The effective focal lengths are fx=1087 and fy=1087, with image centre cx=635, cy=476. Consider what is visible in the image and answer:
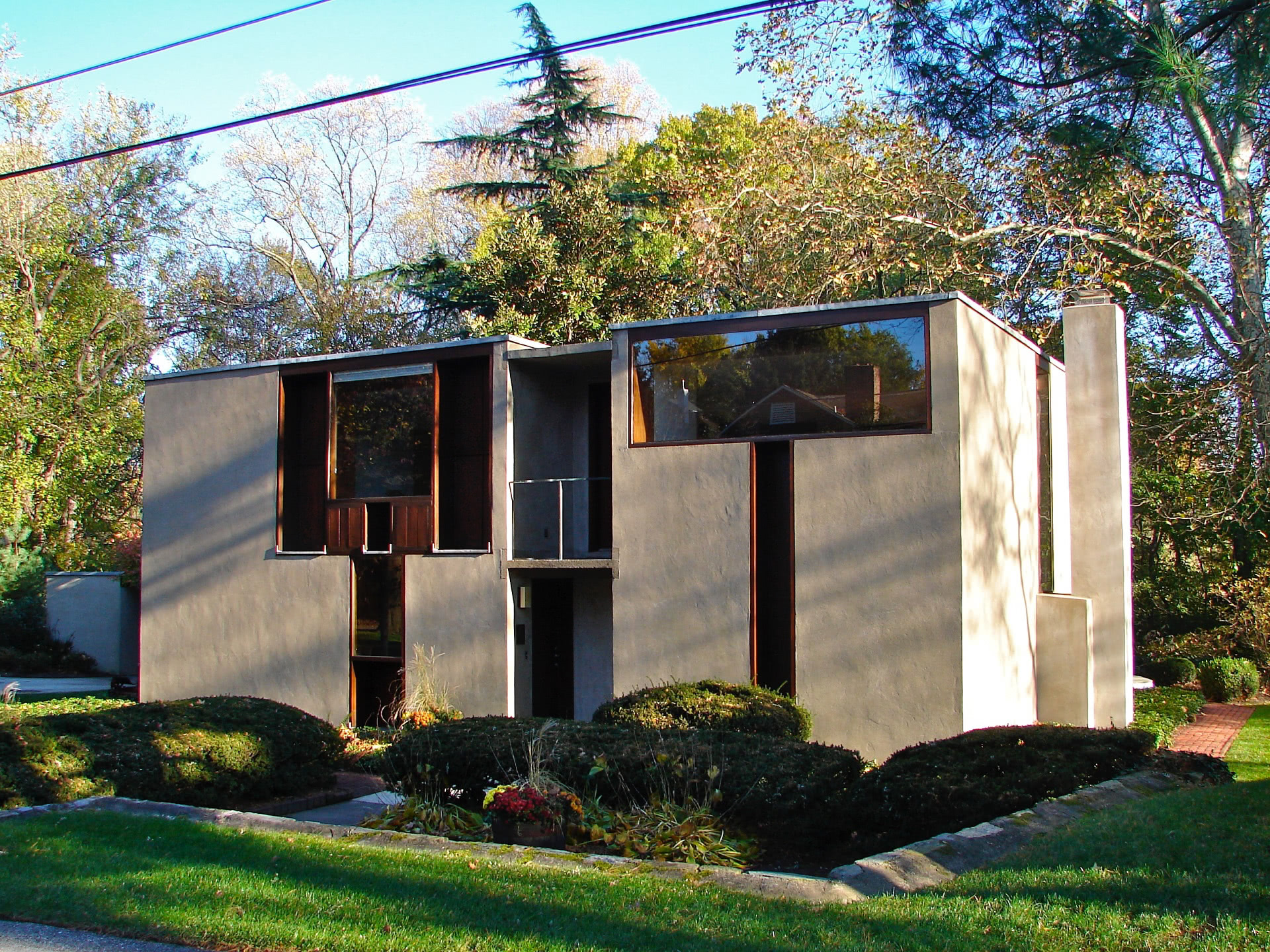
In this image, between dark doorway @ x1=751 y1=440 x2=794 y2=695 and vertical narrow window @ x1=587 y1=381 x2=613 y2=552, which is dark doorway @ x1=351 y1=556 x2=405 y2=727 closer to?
vertical narrow window @ x1=587 y1=381 x2=613 y2=552

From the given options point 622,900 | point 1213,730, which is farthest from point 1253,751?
point 622,900

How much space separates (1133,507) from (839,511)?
501 inches

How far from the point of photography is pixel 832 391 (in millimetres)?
12938

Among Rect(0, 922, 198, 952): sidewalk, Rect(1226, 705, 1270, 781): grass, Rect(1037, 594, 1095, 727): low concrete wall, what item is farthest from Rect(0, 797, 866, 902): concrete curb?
Rect(1037, 594, 1095, 727): low concrete wall

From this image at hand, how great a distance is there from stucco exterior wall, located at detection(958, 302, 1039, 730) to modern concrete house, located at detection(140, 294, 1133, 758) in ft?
0.19

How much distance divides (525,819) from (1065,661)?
9.29 metres

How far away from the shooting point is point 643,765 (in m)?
8.62

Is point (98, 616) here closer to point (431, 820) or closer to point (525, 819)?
point (431, 820)

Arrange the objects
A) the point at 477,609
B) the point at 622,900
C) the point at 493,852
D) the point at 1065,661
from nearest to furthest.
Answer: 1. the point at 622,900
2. the point at 493,852
3. the point at 1065,661
4. the point at 477,609

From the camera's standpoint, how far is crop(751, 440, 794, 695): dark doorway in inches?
510

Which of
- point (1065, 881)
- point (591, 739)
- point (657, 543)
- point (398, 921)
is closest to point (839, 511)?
point (657, 543)

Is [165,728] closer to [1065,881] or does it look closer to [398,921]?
[398,921]

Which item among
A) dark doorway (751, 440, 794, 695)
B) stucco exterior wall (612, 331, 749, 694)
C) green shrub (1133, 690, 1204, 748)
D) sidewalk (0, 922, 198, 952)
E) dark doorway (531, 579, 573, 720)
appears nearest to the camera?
sidewalk (0, 922, 198, 952)

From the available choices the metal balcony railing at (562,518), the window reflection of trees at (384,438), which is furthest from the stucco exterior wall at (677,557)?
the window reflection of trees at (384,438)
